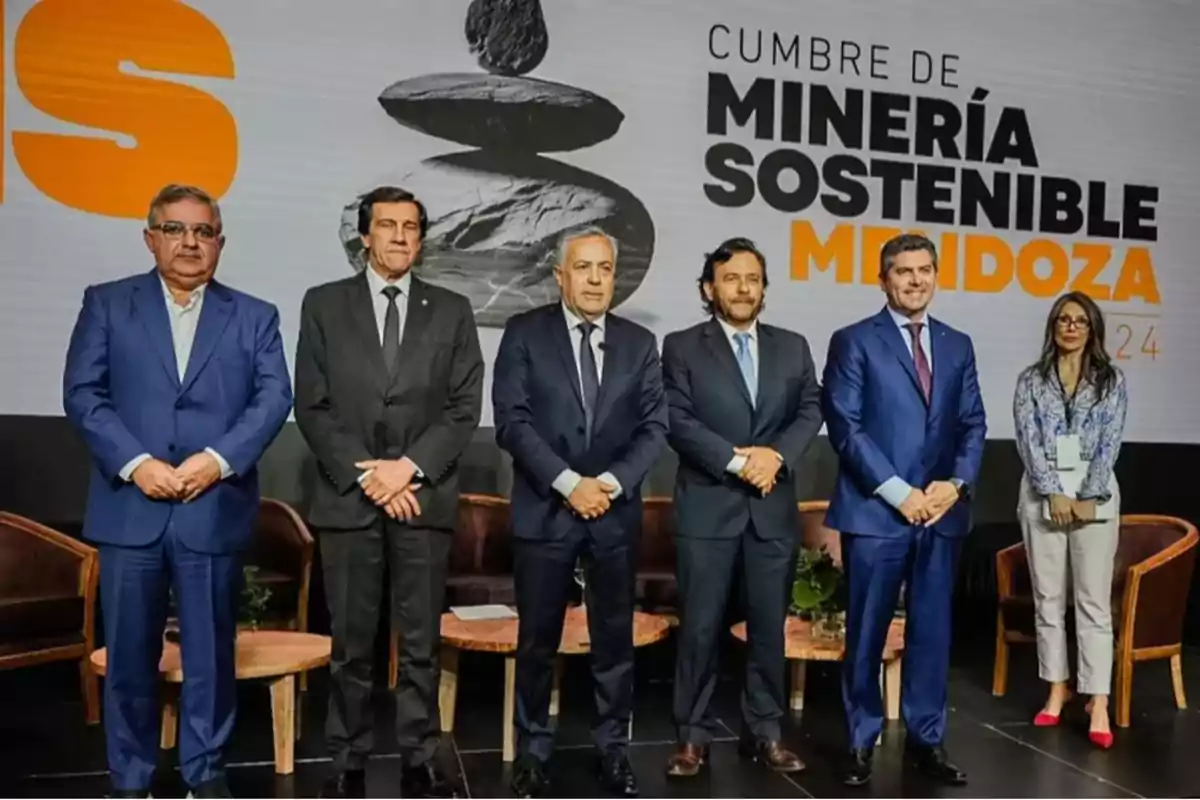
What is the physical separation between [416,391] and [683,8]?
3.30m

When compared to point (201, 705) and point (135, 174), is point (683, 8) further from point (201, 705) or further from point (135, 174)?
point (201, 705)

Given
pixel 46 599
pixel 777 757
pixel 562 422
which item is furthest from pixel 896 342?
pixel 46 599

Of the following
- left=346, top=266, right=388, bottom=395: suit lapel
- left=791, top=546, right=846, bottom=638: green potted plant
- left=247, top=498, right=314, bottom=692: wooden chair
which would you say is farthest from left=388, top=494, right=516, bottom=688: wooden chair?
left=346, top=266, right=388, bottom=395: suit lapel

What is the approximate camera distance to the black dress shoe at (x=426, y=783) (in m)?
3.30

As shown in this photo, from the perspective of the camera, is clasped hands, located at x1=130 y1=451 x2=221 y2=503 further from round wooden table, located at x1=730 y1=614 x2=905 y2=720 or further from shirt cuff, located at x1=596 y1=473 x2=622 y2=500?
round wooden table, located at x1=730 y1=614 x2=905 y2=720

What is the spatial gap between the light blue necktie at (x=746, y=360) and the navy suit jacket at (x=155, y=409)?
150 centimetres

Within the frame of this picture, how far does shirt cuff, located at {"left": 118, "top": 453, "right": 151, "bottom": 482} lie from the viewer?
3010 millimetres

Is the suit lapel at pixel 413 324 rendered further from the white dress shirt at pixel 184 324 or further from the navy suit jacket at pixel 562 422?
the white dress shirt at pixel 184 324

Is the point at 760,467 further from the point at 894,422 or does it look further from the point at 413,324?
the point at 413,324

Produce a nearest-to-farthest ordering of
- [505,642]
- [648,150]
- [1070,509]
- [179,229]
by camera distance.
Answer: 1. [179,229]
2. [505,642]
3. [1070,509]
4. [648,150]

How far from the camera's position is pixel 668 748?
160 inches

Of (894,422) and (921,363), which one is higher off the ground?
(921,363)

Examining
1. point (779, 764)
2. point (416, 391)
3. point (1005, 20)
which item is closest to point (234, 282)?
point (416, 391)

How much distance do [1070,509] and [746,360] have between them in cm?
152
